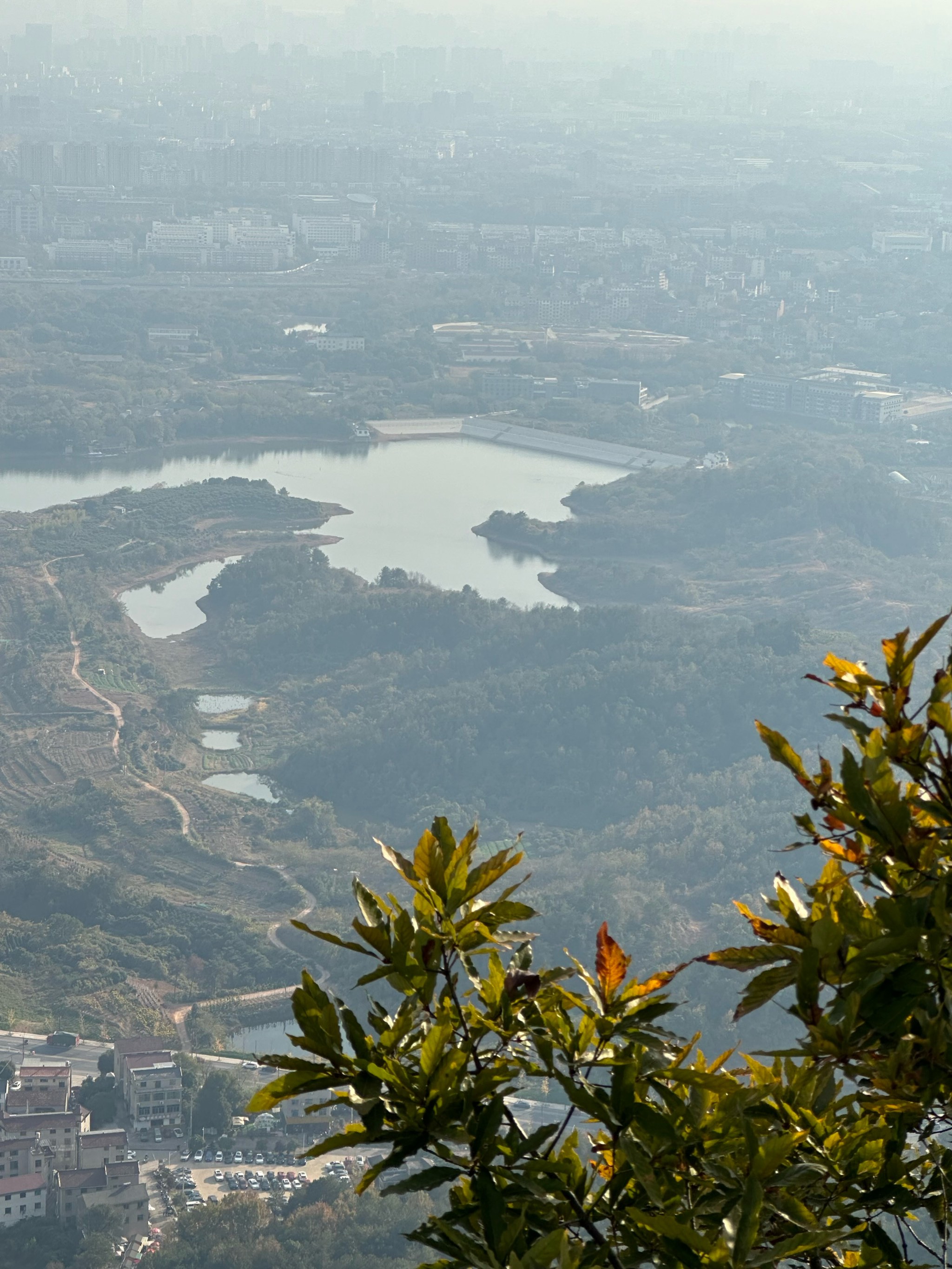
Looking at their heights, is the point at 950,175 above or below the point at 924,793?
below

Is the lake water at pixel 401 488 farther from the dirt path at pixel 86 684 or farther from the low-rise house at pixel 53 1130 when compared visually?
the low-rise house at pixel 53 1130

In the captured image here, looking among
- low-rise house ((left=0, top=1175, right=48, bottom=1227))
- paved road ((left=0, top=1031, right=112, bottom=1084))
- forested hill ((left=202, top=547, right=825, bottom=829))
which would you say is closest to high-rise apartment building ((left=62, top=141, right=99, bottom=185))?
forested hill ((left=202, top=547, right=825, bottom=829))

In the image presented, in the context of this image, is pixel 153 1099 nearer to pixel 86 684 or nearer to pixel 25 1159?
pixel 25 1159

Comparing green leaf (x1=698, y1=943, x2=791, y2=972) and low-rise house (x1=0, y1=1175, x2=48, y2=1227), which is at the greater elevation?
green leaf (x1=698, y1=943, x2=791, y2=972)

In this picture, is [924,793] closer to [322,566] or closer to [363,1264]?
[363,1264]

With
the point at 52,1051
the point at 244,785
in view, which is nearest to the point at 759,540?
the point at 244,785

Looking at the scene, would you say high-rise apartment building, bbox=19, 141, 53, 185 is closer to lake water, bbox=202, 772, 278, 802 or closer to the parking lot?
lake water, bbox=202, 772, 278, 802

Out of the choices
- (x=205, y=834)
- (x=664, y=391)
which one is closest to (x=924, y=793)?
(x=205, y=834)
